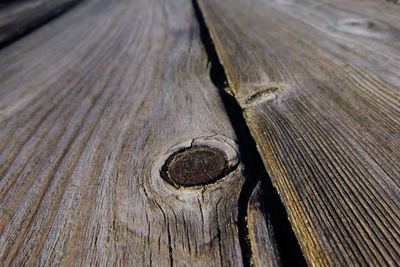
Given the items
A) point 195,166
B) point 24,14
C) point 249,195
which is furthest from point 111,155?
point 24,14

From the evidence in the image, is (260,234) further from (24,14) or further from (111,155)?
(24,14)

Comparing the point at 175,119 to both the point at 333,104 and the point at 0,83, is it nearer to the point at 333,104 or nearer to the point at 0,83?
the point at 333,104

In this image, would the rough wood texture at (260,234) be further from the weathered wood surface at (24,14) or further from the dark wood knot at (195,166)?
the weathered wood surface at (24,14)

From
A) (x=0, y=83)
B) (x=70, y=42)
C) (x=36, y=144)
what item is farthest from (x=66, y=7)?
(x=36, y=144)

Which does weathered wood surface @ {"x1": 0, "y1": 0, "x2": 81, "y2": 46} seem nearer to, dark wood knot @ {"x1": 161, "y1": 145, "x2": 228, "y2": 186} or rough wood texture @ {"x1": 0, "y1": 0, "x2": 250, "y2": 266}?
rough wood texture @ {"x1": 0, "y1": 0, "x2": 250, "y2": 266}

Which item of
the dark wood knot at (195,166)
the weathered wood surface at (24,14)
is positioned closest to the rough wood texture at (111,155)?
the dark wood knot at (195,166)

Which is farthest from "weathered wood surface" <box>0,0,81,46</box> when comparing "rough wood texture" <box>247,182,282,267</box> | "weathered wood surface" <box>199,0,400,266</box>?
"rough wood texture" <box>247,182,282,267</box>
